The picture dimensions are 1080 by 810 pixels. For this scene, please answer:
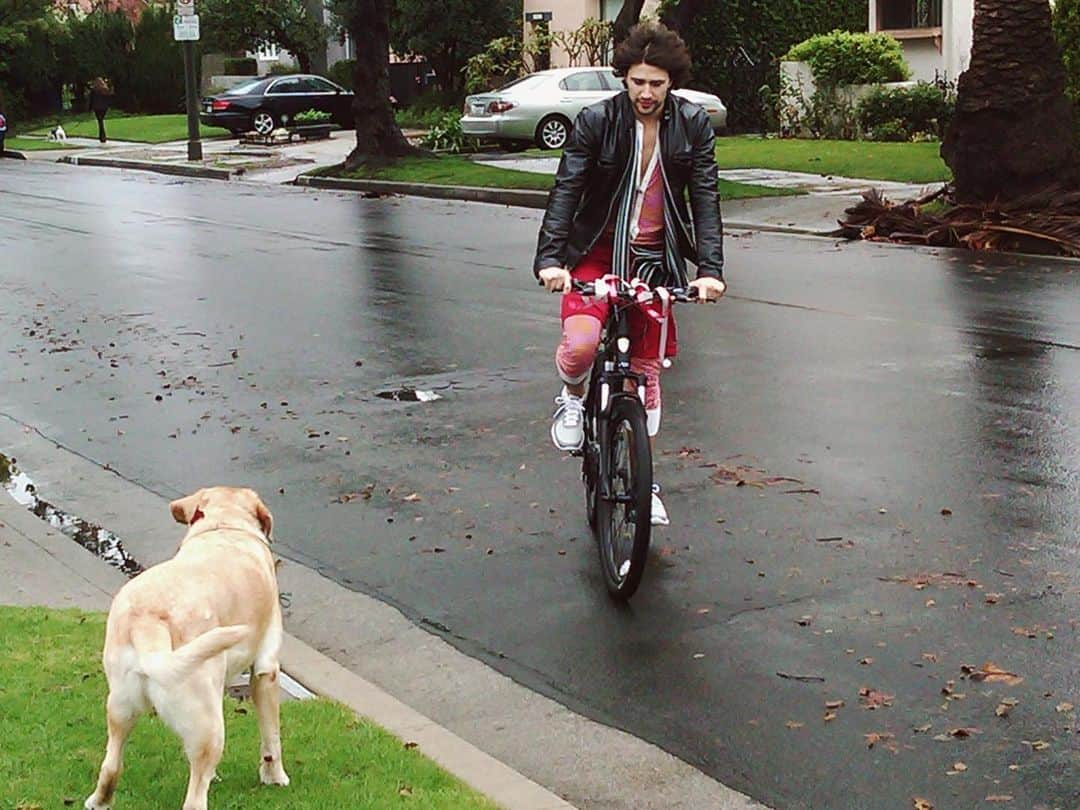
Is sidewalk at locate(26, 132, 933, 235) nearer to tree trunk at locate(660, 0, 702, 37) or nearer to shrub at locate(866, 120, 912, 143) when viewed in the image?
tree trunk at locate(660, 0, 702, 37)

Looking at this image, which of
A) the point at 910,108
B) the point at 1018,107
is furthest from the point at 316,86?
the point at 1018,107

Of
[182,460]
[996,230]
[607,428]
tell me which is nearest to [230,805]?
[607,428]

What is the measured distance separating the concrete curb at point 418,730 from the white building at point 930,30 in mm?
27604

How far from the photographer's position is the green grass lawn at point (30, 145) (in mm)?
44162

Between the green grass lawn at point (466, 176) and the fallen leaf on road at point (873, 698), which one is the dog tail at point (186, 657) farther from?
the green grass lawn at point (466, 176)

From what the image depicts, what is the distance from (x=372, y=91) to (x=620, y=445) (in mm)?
24542

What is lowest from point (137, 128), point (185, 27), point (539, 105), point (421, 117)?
point (137, 128)

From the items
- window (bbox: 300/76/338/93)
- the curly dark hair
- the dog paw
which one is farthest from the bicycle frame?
window (bbox: 300/76/338/93)

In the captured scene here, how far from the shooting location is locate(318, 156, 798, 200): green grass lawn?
74.7ft

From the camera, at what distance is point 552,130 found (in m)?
33.0

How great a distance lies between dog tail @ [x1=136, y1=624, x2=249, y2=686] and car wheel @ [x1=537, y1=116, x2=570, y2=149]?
29503 mm

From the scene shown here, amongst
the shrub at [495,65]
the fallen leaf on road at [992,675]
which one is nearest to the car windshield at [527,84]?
the shrub at [495,65]

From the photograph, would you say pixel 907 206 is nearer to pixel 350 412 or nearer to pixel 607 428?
pixel 350 412

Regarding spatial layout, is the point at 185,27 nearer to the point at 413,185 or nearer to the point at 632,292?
the point at 413,185
